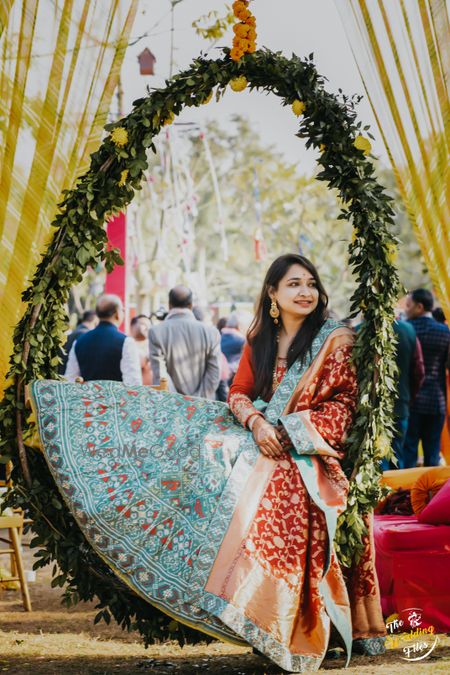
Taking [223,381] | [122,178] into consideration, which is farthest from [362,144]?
Result: [223,381]

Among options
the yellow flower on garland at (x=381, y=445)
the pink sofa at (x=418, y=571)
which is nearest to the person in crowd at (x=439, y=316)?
the pink sofa at (x=418, y=571)

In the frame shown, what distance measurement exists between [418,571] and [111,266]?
2288 millimetres

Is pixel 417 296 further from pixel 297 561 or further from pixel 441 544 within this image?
pixel 297 561

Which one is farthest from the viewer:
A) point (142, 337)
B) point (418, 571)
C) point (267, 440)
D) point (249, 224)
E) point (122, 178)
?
point (249, 224)

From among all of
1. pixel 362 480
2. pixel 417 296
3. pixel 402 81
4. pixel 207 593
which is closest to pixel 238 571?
pixel 207 593

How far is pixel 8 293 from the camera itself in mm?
5117

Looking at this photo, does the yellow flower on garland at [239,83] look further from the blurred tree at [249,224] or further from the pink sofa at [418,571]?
the blurred tree at [249,224]

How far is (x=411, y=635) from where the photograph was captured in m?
4.92

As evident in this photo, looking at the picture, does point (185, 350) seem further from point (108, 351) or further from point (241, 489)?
point (241, 489)

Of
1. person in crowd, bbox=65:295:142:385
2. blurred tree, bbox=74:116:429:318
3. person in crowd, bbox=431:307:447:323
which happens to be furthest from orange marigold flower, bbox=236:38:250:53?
blurred tree, bbox=74:116:429:318

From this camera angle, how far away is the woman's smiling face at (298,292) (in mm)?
4668

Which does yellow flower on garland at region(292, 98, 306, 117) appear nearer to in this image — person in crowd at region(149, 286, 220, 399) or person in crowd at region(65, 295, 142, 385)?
person in crowd at region(65, 295, 142, 385)

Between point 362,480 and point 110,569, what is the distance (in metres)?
1.23

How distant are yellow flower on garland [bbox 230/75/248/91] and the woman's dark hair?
2.72ft
